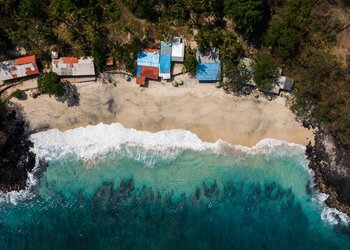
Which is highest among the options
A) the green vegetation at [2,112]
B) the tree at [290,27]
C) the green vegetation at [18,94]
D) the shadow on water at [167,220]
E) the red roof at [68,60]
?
the tree at [290,27]

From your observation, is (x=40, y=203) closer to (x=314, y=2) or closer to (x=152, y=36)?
(x=152, y=36)

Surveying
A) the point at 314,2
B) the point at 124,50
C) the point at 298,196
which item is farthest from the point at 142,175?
the point at 314,2

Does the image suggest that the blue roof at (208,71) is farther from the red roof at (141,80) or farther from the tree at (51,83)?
the tree at (51,83)

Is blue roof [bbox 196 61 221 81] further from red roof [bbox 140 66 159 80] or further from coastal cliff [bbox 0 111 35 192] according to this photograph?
coastal cliff [bbox 0 111 35 192]

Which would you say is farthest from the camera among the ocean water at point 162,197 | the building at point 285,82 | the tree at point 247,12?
the ocean water at point 162,197

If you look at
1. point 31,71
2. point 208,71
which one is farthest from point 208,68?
point 31,71

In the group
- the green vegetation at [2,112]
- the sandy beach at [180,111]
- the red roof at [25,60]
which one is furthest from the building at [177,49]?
the green vegetation at [2,112]

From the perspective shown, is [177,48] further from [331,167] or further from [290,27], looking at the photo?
[331,167]
